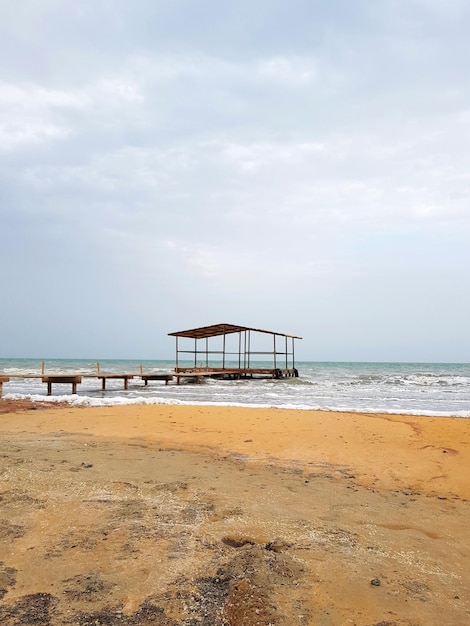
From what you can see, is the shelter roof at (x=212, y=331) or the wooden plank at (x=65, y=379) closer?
the wooden plank at (x=65, y=379)

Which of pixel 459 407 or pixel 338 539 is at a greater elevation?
pixel 338 539

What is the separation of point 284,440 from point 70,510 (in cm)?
495

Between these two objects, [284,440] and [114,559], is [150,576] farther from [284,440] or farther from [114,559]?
[284,440]

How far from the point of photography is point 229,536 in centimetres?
343

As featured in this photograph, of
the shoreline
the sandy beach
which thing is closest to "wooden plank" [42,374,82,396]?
the shoreline

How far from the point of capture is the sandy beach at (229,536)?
2502mm

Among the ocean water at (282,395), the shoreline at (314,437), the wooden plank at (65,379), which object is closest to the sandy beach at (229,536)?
the shoreline at (314,437)

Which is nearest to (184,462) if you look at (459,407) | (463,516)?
(463,516)

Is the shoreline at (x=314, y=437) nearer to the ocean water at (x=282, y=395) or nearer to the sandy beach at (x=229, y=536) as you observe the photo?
the sandy beach at (x=229, y=536)

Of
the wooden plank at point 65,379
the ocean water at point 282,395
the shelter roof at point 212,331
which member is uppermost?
the shelter roof at point 212,331

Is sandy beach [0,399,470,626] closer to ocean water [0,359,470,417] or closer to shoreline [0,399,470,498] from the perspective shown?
shoreline [0,399,470,498]

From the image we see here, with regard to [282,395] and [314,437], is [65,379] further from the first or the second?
[314,437]

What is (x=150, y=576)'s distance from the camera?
2.78 m

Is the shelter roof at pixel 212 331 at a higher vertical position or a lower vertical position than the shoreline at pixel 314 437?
higher
